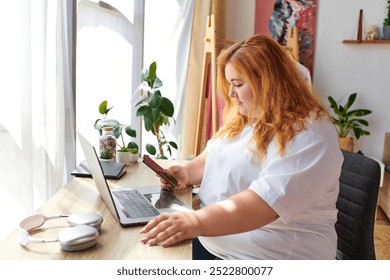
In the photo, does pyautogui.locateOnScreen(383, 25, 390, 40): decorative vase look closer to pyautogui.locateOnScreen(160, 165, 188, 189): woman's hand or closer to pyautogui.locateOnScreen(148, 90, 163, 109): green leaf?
pyautogui.locateOnScreen(148, 90, 163, 109): green leaf

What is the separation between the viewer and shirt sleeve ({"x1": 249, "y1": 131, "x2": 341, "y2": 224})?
1061 mm

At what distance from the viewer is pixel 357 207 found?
1304 mm

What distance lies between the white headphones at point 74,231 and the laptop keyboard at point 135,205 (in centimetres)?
13

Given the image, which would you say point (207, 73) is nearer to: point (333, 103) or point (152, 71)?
point (152, 71)

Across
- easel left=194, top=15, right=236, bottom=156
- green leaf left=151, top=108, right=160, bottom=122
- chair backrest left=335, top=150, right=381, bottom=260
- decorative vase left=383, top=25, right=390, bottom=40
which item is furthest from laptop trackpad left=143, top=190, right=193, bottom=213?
decorative vase left=383, top=25, right=390, bottom=40

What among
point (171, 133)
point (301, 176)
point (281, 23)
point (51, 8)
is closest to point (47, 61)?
point (51, 8)

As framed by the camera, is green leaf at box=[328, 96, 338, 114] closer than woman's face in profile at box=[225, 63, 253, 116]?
A: No

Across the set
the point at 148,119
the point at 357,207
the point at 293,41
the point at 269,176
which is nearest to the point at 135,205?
the point at 269,176

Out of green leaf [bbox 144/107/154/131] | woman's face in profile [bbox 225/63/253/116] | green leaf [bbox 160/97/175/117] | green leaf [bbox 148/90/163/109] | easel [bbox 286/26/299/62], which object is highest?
easel [bbox 286/26/299/62]

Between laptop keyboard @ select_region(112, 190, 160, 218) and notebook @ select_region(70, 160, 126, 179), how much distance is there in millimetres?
162

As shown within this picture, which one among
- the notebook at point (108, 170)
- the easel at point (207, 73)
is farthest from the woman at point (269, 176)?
the easel at point (207, 73)

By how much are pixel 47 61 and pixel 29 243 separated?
0.79 meters

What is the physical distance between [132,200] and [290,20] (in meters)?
2.68

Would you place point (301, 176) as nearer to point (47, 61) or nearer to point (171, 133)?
point (47, 61)
